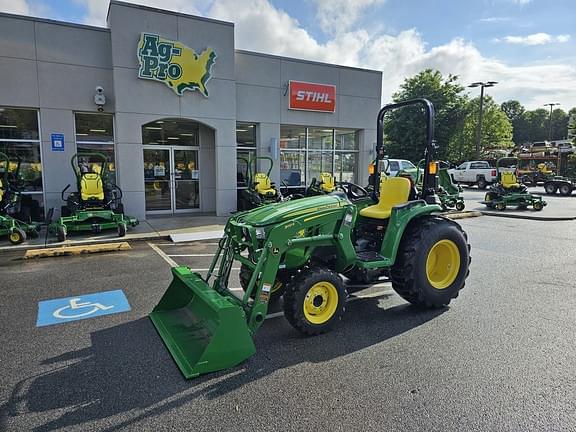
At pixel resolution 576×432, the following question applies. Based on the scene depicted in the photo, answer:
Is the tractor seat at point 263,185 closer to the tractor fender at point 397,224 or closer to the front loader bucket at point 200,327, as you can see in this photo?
the tractor fender at point 397,224

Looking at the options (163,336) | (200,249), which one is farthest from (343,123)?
(163,336)

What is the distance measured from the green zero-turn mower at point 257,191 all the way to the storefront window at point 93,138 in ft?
12.7

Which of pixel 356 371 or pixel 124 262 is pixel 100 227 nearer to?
pixel 124 262

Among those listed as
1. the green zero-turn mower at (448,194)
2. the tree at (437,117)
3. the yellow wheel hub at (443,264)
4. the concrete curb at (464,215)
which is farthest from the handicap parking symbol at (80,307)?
the tree at (437,117)

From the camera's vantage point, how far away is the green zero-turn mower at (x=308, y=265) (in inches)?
129

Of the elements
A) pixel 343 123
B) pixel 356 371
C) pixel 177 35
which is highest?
pixel 177 35

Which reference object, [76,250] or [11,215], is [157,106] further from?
[76,250]

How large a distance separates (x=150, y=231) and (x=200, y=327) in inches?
245

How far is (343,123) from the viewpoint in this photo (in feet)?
45.9

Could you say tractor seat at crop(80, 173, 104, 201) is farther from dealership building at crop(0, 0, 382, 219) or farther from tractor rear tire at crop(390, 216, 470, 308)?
tractor rear tire at crop(390, 216, 470, 308)

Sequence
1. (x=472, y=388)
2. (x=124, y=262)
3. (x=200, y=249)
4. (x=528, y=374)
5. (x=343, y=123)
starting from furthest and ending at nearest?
(x=343, y=123) < (x=200, y=249) < (x=124, y=262) < (x=528, y=374) < (x=472, y=388)

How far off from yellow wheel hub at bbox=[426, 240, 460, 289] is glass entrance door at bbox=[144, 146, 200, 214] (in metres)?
9.33

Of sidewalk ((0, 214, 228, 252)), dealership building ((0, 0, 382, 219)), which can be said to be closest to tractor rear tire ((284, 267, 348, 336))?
sidewalk ((0, 214, 228, 252))

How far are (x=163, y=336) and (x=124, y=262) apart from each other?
11.5 feet
